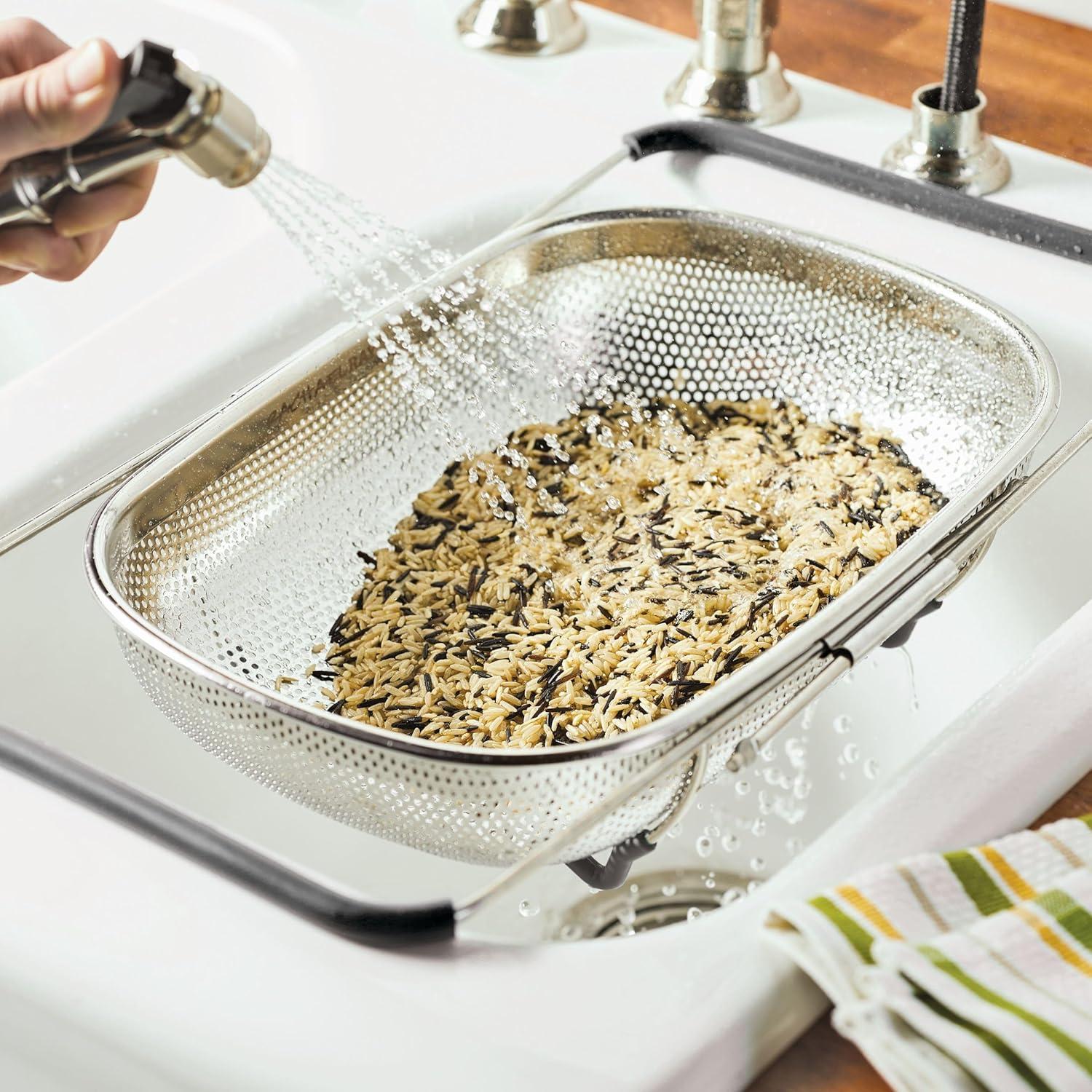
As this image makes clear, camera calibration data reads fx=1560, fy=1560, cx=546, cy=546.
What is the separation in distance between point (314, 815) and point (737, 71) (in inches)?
22.0

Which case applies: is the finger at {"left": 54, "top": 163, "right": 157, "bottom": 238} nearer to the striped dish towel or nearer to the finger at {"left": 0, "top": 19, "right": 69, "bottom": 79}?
the finger at {"left": 0, "top": 19, "right": 69, "bottom": 79}

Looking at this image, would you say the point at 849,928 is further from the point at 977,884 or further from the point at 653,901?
the point at 653,901

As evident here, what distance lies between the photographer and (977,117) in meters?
0.94

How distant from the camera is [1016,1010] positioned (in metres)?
0.47

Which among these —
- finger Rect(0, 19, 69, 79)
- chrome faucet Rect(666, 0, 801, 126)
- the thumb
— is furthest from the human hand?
chrome faucet Rect(666, 0, 801, 126)

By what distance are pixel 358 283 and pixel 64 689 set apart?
294mm

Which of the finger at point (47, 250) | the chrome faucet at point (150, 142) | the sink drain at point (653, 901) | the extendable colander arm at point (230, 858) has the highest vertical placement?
the chrome faucet at point (150, 142)

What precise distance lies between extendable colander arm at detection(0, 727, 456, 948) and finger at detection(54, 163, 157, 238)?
202 millimetres

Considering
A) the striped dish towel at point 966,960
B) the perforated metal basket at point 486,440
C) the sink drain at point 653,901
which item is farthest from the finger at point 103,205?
the sink drain at point 653,901

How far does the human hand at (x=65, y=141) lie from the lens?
1.66 feet

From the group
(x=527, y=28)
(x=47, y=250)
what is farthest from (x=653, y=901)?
(x=527, y=28)

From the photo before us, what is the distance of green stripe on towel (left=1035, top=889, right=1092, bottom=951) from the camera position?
51cm

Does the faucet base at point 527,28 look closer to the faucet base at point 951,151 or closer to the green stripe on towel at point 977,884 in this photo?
the faucet base at point 951,151

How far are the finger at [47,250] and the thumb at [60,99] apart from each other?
6 centimetres
